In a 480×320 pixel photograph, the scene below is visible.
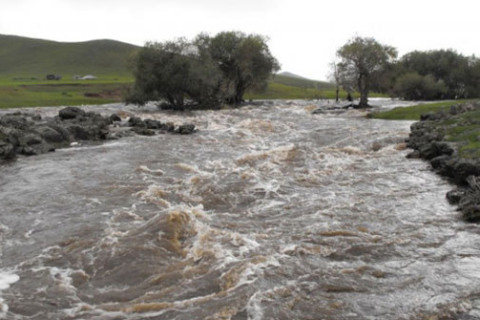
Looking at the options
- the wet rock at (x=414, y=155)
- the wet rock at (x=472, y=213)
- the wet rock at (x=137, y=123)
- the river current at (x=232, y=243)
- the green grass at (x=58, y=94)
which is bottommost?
the river current at (x=232, y=243)

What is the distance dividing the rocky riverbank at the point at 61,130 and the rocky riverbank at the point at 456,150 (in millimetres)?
23125

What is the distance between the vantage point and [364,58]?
7650 cm

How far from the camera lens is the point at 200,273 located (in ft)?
38.7

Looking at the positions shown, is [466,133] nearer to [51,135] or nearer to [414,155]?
[414,155]

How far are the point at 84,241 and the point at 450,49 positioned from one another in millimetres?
123033

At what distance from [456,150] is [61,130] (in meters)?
31.9

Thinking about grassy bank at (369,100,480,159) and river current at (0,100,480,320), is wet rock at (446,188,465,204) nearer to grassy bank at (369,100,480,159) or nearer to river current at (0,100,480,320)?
river current at (0,100,480,320)

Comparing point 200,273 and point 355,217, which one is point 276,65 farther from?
point 200,273

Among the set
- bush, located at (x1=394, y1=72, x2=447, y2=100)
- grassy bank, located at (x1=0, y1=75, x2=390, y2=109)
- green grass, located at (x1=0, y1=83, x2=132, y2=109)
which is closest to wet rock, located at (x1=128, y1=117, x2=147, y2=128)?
grassy bank, located at (x1=0, y1=75, x2=390, y2=109)

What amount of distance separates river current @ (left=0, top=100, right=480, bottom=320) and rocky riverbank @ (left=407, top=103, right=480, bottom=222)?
847 mm

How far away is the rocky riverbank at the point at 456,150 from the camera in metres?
18.2

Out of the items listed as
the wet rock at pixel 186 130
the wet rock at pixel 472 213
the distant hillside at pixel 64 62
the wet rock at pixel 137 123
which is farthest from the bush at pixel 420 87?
the distant hillside at pixel 64 62

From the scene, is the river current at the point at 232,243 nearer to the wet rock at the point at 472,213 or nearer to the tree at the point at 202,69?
the wet rock at the point at 472,213

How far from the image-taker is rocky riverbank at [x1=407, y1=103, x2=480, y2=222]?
18200mm
